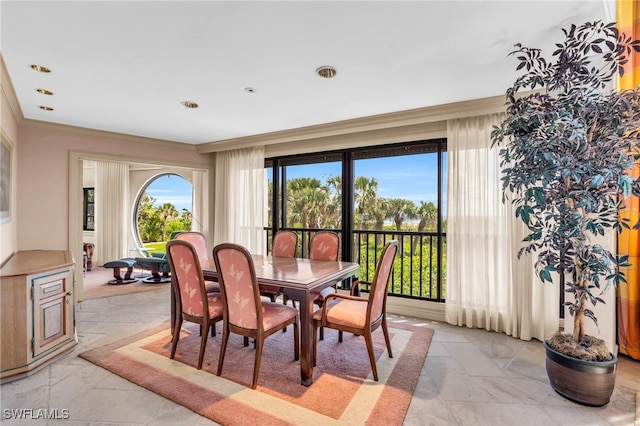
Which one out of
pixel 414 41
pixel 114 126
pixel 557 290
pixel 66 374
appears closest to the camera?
pixel 414 41

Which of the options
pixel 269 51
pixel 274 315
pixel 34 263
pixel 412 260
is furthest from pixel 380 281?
pixel 34 263

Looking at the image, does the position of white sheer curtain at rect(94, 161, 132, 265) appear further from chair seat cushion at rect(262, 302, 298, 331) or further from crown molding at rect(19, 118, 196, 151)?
chair seat cushion at rect(262, 302, 298, 331)

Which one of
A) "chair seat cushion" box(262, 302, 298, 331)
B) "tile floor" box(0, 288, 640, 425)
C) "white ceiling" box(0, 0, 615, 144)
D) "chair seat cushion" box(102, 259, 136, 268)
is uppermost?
"white ceiling" box(0, 0, 615, 144)

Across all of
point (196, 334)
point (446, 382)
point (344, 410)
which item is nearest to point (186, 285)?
point (196, 334)

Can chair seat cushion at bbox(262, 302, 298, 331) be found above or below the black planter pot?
above

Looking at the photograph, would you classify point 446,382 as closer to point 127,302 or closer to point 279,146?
point 279,146

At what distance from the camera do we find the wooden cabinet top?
2.49 meters

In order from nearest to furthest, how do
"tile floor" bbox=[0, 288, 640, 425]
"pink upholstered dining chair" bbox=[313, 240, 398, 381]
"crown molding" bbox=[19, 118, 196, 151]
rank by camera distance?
"tile floor" bbox=[0, 288, 640, 425]
"pink upholstered dining chair" bbox=[313, 240, 398, 381]
"crown molding" bbox=[19, 118, 196, 151]

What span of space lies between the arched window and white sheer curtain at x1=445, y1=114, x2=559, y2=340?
6.79 metres

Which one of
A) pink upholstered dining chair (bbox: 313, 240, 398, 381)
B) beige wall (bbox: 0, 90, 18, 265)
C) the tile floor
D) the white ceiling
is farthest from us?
beige wall (bbox: 0, 90, 18, 265)

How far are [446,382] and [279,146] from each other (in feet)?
12.6

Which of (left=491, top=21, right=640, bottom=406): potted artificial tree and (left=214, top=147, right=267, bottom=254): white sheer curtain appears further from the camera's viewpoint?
(left=214, top=147, right=267, bottom=254): white sheer curtain

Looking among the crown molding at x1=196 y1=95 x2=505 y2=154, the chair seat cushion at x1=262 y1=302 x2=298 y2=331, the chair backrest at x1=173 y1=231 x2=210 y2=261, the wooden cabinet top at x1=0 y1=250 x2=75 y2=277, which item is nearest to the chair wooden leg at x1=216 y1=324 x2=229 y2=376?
the chair seat cushion at x1=262 y1=302 x2=298 y2=331

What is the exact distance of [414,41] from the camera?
7.00 ft
